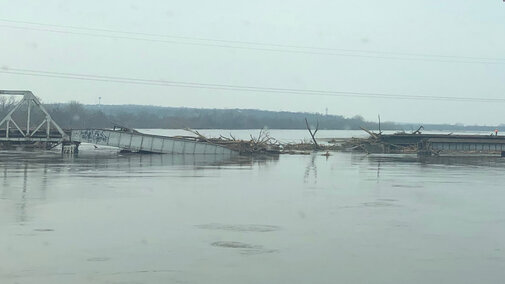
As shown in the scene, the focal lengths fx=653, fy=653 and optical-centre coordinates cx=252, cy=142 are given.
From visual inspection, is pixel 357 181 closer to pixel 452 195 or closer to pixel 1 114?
pixel 452 195

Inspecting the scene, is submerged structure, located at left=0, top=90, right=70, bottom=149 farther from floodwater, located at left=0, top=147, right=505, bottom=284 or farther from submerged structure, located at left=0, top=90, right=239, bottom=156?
floodwater, located at left=0, top=147, right=505, bottom=284

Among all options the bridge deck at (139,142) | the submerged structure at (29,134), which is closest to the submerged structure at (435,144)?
the bridge deck at (139,142)

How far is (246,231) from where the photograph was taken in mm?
14164

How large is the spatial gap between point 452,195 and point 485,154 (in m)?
39.3

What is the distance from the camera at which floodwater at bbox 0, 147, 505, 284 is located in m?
10.4

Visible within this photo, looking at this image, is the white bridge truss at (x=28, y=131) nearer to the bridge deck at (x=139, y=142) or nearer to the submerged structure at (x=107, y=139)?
the submerged structure at (x=107, y=139)

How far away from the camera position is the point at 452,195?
22375mm

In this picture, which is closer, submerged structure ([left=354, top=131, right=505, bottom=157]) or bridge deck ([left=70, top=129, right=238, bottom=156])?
bridge deck ([left=70, top=129, right=238, bottom=156])

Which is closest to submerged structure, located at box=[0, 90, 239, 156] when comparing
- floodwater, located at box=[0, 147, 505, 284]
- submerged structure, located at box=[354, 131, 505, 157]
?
submerged structure, located at box=[354, 131, 505, 157]

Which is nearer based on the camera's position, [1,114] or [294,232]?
[294,232]

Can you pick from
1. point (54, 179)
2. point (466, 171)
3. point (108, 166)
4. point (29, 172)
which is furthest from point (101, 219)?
point (466, 171)

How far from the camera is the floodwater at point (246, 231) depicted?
408 inches

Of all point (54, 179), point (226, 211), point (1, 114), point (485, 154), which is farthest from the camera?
point (1, 114)

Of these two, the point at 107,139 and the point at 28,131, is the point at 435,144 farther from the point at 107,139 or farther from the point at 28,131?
the point at 28,131
